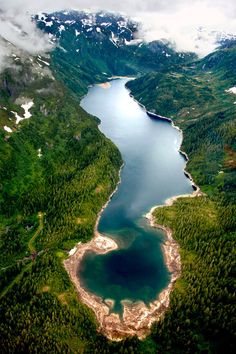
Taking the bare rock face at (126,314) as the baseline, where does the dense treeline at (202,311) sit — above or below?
above

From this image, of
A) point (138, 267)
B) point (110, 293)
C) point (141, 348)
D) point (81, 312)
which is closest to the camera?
point (141, 348)

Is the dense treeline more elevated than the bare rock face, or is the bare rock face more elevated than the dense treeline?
the dense treeline

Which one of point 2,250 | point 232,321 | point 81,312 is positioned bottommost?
point 2,250

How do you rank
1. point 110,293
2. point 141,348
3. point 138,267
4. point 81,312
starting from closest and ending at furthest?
point 141,348 → point 81,312 → point 110,293 → point 138,267

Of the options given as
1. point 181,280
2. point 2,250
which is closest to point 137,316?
point 181,280

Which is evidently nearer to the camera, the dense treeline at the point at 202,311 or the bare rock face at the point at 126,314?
the dense treeline at the point at 202,311

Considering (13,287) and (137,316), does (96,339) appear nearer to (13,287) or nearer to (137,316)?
(137,316)

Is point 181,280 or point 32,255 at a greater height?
point 181,280

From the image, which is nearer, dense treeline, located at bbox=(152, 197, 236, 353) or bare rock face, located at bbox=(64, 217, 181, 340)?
dense treeline, located at bbox=(152, 197, 236, 353)

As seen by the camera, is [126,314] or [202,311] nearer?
[202,311]

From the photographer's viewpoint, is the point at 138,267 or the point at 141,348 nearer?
the point at 141,348

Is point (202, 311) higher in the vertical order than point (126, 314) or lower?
higher
